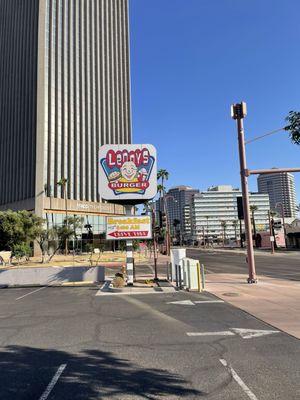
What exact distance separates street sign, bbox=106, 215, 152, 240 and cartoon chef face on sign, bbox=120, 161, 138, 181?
234cm

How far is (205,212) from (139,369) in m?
181

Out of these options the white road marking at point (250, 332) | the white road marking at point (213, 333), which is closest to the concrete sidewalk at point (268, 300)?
the white road marking at point (250, 332)

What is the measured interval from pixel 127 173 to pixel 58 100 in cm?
6609

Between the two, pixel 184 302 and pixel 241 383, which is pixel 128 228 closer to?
pixel 184 302

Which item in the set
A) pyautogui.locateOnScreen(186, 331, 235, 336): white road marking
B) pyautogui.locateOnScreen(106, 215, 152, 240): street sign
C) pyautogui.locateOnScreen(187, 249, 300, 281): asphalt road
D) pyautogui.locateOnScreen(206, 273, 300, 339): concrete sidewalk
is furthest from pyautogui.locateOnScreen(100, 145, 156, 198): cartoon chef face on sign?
pyautogui.locateOnScreen(186, 331, 235, 336): white road marking

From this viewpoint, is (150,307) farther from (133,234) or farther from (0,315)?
(133,234)

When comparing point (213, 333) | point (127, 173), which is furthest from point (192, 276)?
point (213, 333)

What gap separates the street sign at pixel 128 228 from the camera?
2014cm

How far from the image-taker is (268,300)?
44.6 feet

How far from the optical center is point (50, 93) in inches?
3113

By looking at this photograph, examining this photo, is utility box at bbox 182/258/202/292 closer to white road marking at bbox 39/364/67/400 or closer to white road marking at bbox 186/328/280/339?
white road marking at bbox 186/328/280/339

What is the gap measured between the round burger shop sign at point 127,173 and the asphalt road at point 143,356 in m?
9.25

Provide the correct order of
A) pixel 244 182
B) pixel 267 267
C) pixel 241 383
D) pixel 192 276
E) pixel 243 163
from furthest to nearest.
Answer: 1. pixel 267 267
2. pixel 243 163
3. pixel 244 182
4. pixel 192 276
5. pixel 241 383

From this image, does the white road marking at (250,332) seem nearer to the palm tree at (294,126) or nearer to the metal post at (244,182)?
the palm tree at (294,126)
